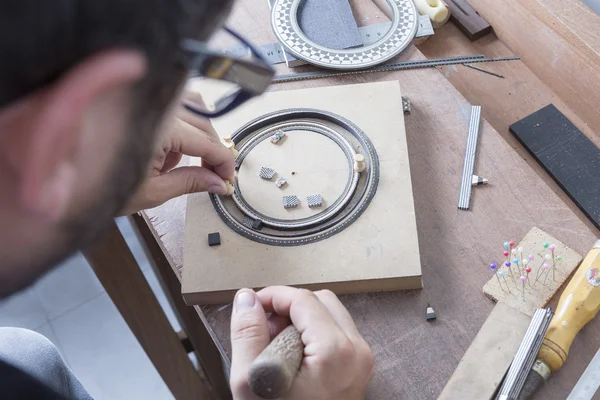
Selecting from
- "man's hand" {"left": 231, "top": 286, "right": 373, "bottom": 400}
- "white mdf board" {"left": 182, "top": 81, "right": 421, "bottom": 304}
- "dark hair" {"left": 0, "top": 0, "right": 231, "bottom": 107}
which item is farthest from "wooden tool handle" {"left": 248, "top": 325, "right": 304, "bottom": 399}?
"dark hair" {"left": 0, "top": 0, "right": 231, "bottom": 107}

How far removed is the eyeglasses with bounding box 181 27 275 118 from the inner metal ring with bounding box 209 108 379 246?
0.29 m

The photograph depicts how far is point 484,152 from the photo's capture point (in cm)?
106

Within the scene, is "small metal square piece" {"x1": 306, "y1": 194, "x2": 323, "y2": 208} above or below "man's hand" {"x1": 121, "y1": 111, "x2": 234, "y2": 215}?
below

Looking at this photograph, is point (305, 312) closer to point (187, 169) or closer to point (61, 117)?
point (187, 169)

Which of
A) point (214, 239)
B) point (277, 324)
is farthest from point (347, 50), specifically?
point (277, 324)

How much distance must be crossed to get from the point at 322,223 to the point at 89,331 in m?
1.29

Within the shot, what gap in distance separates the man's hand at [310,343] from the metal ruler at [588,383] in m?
0.29

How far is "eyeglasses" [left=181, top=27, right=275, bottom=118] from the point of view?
486mm

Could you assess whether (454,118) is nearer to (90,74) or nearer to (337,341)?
(337,341)

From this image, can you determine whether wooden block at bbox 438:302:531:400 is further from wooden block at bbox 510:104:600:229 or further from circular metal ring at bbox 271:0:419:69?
circular metal ring at bbox 271:0:419:69

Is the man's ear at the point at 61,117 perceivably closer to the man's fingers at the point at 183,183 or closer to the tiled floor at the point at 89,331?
the man's fingers at the point at 183,183

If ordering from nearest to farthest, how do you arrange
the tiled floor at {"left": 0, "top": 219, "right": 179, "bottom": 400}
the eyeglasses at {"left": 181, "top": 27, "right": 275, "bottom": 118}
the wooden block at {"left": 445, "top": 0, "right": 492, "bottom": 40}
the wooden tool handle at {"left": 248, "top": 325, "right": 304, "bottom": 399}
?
the eyeglasses at {"left": 181, "top": 27, "right": 275, "bottom": 118} < the wooden tool handle at {"left": 248, "top": 325, "right": 304, "bottom": 399} < the wooden block at {"left": 445, "top": 0, "right": 492, "bottom": 40} < the tiled floor at {"left": 0, "top": 219, "right": 179, "bottom": 400}

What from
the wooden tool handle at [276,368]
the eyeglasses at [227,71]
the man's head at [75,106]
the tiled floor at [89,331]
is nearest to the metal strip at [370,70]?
the eyeglasses at [227,71]

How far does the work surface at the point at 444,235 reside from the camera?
89cm
